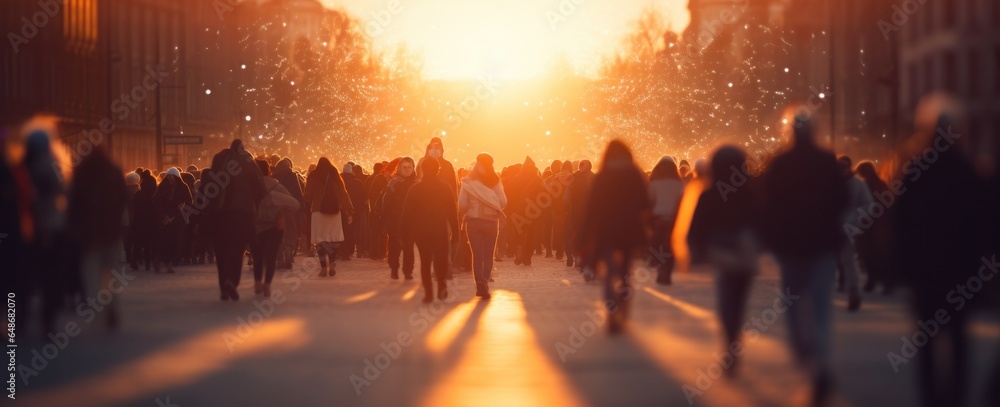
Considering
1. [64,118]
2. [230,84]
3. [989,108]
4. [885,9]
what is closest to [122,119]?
[64,118]

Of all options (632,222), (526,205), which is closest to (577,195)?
(526,205)

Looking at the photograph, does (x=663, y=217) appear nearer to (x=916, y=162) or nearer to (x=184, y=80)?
(x=916, y=162)

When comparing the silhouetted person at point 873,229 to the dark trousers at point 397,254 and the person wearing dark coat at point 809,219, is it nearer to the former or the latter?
the dark trousers at point 397,254

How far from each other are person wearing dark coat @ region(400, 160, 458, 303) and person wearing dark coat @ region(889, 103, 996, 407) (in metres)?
9.38

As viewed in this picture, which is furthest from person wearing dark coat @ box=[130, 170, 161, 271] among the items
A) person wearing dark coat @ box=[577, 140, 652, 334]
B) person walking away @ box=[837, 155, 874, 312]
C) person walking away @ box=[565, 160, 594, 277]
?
person wearing dark coat @ box=[577, 140, 652, 334]

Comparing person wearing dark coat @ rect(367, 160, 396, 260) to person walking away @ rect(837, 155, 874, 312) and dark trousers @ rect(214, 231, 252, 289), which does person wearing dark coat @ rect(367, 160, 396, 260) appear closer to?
dark trousers @ rect(214, 231, 252, 289)

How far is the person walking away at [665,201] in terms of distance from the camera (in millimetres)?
21938

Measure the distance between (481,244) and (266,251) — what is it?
→ 8.76 ft

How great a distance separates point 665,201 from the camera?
2195 centimetres

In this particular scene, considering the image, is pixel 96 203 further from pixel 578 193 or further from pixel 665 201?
pixel 578 193

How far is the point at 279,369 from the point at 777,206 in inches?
156

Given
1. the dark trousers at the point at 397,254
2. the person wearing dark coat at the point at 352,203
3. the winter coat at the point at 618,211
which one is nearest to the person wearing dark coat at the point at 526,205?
the person wearing dark coat at the point at 352,203

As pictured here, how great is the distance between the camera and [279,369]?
11.1 meters

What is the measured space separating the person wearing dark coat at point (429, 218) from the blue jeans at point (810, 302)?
8110 millimetres
